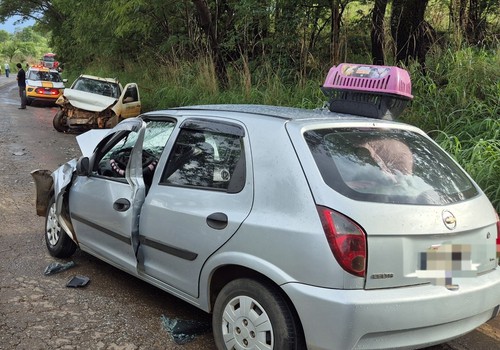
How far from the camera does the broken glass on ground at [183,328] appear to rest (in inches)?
130

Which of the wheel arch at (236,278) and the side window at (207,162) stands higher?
the side window at (207,162)

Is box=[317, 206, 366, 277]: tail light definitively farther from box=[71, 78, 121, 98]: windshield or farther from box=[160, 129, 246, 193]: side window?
box=[71, 78, 121, 98]: windshield

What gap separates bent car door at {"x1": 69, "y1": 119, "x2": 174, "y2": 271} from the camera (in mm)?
3584

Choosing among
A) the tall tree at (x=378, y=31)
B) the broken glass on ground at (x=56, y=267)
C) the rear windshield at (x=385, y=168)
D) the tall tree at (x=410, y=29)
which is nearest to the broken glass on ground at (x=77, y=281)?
the broken glass on ground at (x=56, y=267)

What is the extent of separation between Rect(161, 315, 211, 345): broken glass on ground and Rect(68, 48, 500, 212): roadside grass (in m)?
2.96

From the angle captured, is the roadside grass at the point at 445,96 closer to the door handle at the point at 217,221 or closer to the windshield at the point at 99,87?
the door handle at the point at 217,221

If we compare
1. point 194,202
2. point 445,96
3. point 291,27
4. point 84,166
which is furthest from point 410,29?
point 194,202

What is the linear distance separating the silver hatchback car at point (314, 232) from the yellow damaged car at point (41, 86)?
20011 millimetres

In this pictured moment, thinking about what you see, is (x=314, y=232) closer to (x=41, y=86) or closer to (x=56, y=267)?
(x=56, y=267)

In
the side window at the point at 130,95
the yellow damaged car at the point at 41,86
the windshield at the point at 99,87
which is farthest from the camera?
the yellow damaged car at the point at 41,86

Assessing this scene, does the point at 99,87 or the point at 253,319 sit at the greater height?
the point at 99,87

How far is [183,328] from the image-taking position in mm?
3402

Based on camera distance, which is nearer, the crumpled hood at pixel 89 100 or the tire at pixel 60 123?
the crumpled hood at pixel 89 100

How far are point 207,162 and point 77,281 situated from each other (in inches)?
71.9
